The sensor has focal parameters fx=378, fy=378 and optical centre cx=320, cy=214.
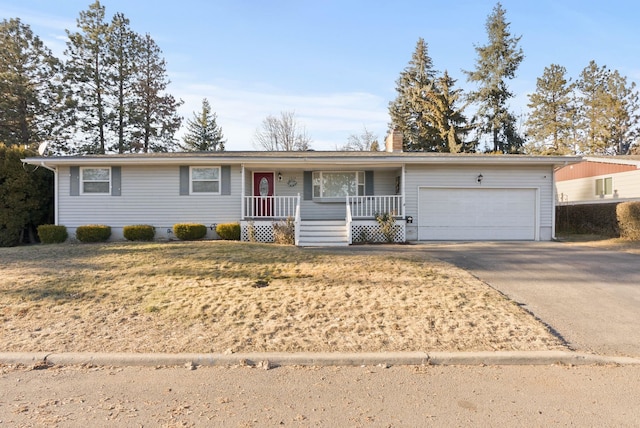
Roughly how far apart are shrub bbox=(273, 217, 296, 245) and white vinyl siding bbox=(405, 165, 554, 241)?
418 centimetres

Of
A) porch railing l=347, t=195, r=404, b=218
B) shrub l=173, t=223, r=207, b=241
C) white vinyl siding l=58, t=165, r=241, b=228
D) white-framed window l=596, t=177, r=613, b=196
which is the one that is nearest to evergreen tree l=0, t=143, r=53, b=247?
white vinyl siding l=58, t=165, r=241, b=228

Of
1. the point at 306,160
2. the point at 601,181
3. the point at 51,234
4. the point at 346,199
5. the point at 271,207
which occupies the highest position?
the point at 306,160

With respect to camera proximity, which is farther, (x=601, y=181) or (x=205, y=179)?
(x=601, y=181)

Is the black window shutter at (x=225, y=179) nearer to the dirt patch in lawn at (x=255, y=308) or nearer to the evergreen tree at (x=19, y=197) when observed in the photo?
the dirt patch in lawn at (x=255, y=308)

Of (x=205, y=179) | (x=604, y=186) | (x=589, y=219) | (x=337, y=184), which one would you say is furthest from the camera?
(x=604, y=186)

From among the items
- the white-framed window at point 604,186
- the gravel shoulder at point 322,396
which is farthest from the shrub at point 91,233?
the white-framed window at point 604,186

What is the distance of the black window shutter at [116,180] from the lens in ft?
43.1

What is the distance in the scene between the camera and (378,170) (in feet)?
47.1

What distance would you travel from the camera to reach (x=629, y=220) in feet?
41.9

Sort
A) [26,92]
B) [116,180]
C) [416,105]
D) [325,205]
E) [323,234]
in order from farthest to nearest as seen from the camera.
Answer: [416,105]
[26,92]
[325,205]
[116,180]
[323,234]

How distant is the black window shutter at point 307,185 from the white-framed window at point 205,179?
124 inches

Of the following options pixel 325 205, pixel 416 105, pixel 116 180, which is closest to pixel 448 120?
pixel 416 105

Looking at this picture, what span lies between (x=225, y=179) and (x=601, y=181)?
19.0 metres

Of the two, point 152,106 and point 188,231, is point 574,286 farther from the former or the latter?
point 152,106
